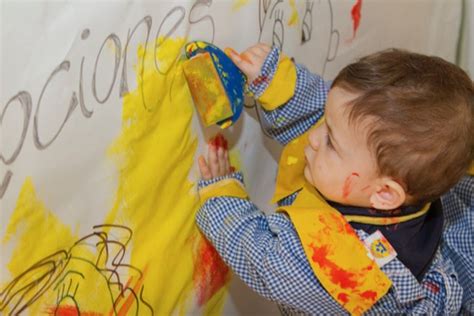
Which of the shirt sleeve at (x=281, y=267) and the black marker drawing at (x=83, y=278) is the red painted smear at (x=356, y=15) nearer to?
the shirt sleeve at (x=281, y=267)

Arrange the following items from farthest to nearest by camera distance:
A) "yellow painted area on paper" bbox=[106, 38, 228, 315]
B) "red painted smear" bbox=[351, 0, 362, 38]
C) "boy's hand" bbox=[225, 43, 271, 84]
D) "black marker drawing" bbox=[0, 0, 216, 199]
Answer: "red painted smear" bbox=[351, 0, 362, 38]
"boy's hand" bbox=[225, 43, 271, 84]
"yellow painted area on paper" bbox=[106, 38, 228, 315]
"black marker drawing" bbox=[0, 0, 216, 199]

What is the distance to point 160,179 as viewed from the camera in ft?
2.37

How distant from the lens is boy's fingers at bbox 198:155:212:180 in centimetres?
79

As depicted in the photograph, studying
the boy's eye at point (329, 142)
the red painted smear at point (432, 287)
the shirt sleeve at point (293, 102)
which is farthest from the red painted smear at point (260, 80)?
the red painted smear at point (432, 287)

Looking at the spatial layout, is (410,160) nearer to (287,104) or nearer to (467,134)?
(467,134)

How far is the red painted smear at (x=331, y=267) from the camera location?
2.33 feet

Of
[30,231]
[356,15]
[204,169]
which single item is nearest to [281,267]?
[204,169]

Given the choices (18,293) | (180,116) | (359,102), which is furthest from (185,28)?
(18,293)

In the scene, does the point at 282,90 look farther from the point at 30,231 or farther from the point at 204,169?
the point at 30,231

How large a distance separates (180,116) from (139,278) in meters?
0.19

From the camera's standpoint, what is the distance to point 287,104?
83 centimetres

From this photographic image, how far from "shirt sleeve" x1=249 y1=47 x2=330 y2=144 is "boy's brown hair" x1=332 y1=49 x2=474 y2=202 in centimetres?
11

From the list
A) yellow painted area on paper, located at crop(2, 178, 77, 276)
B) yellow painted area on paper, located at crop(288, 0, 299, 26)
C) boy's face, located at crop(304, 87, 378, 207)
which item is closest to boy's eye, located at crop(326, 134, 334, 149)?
boy's face, located at crop(304, 87, 378, 207)

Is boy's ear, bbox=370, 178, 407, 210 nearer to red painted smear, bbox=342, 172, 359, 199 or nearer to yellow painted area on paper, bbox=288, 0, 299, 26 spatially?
red painted smear, bbox=342, 172, 359, 199
